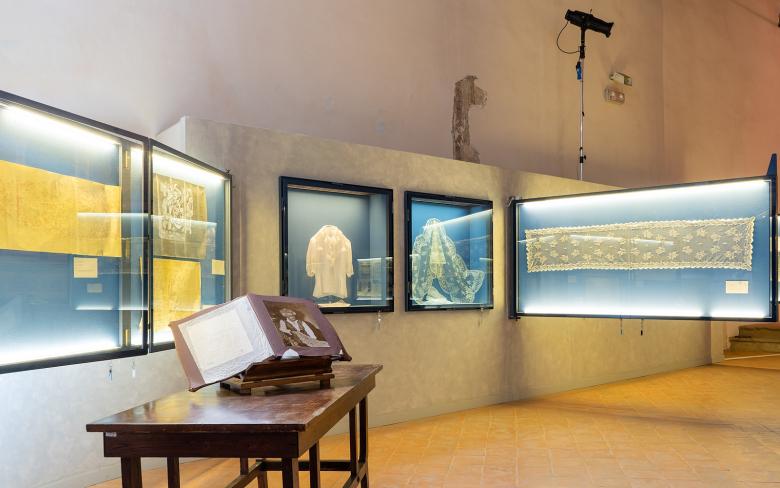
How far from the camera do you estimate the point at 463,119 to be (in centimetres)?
851

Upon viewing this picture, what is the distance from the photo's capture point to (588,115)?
1019 cm

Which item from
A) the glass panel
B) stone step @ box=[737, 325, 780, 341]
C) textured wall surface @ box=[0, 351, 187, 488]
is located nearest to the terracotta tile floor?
textured wall surface @ box=[0, 351, 187, 488]

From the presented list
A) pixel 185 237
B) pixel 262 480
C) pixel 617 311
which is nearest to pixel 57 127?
pixel 185 237

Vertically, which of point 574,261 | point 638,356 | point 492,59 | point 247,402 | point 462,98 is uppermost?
point 492,59

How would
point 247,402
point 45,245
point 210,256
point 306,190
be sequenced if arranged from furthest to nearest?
point 306,190 → point 210,256 → point 45,245 → point 247,402

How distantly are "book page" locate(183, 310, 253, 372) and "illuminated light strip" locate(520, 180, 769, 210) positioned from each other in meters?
4.97

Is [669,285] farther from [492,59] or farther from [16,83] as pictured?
[16,83]

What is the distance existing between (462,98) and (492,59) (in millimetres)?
800

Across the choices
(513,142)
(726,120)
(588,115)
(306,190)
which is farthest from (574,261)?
(726,120)

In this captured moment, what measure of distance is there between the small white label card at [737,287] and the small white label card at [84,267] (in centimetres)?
534

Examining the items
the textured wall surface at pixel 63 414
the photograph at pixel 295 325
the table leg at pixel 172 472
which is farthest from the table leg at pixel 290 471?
the textured wall surface at pixel 63 414

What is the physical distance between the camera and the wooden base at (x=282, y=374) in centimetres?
272

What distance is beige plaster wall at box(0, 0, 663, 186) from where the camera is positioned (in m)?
5.40

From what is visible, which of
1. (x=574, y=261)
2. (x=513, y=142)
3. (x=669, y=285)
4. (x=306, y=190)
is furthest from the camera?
(x=513, y=142)
